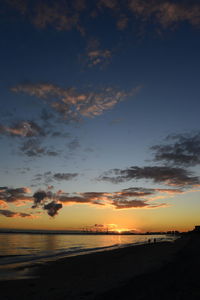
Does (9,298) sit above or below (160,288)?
below

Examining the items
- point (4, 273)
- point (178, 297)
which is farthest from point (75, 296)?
point (4, 273)

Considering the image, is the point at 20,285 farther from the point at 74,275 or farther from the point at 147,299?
the point at 147,299

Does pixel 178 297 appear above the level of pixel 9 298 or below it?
above

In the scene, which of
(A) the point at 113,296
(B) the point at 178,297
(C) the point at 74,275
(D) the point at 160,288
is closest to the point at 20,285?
(C) the point at 74,275

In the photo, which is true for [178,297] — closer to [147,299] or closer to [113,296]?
[147,299]

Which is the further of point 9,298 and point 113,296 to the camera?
point 9,298

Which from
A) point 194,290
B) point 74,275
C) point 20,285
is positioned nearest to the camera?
point 194,290

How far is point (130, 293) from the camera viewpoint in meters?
13.9

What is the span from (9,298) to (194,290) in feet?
36.0

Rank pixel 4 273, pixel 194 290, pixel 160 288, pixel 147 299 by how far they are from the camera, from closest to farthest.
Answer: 1. pixel 147 299
2. pixel 194 290
3. pixel 160 288
4. pixel 4 273

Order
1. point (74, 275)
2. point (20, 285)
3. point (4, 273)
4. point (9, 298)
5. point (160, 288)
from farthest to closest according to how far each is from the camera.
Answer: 1. point (4, 273)
2. point (74, 275)
3. point (20, 285)
4. point (9, 298)
5. point (160, 288)

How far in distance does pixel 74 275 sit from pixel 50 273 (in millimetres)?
2970

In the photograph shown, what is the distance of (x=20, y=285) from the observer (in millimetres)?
19656

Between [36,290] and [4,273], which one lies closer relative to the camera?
[36,290]
